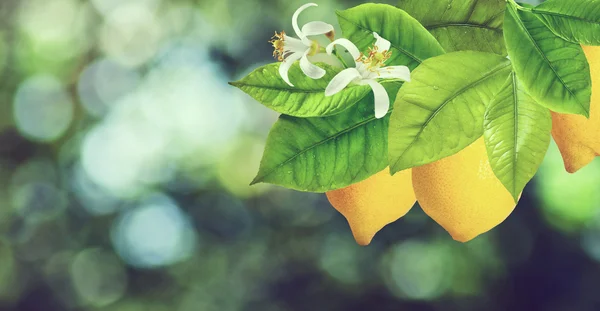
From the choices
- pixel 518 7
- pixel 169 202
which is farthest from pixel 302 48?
pixel 169 202

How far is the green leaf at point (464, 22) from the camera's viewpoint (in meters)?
0.44

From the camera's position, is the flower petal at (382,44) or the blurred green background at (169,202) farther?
the blurred green background at (169,202)

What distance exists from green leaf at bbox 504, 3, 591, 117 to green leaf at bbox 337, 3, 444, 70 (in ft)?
0.17

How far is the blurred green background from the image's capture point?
3.74 m

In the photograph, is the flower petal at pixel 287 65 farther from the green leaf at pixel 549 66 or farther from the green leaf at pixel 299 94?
the green leaf at pixel 549 66

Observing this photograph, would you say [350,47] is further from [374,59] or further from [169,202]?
[169,202]

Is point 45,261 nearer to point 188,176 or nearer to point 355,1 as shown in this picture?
point 188,176

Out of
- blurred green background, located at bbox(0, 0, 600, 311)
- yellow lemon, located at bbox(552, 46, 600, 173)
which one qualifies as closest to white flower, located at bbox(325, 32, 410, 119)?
yellow lemon, located at bbox(552, 46, 600, 173)

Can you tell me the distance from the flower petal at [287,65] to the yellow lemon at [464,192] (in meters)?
0.11

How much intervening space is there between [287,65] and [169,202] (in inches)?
151

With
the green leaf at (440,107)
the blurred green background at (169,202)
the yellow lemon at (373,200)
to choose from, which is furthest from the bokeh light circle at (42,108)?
the green leaf at (440,107)

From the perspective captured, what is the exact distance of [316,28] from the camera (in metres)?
0.39

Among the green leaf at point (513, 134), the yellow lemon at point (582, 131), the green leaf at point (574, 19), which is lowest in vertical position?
the yellow lemon at point (582, 131)

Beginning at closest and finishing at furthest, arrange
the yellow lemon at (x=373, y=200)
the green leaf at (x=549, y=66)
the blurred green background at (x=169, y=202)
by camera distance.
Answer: the green leaf at (x=549, y=66) < the yellow lemon at (x=373, y=200) < the blurred green background at (x=169, y=202)
